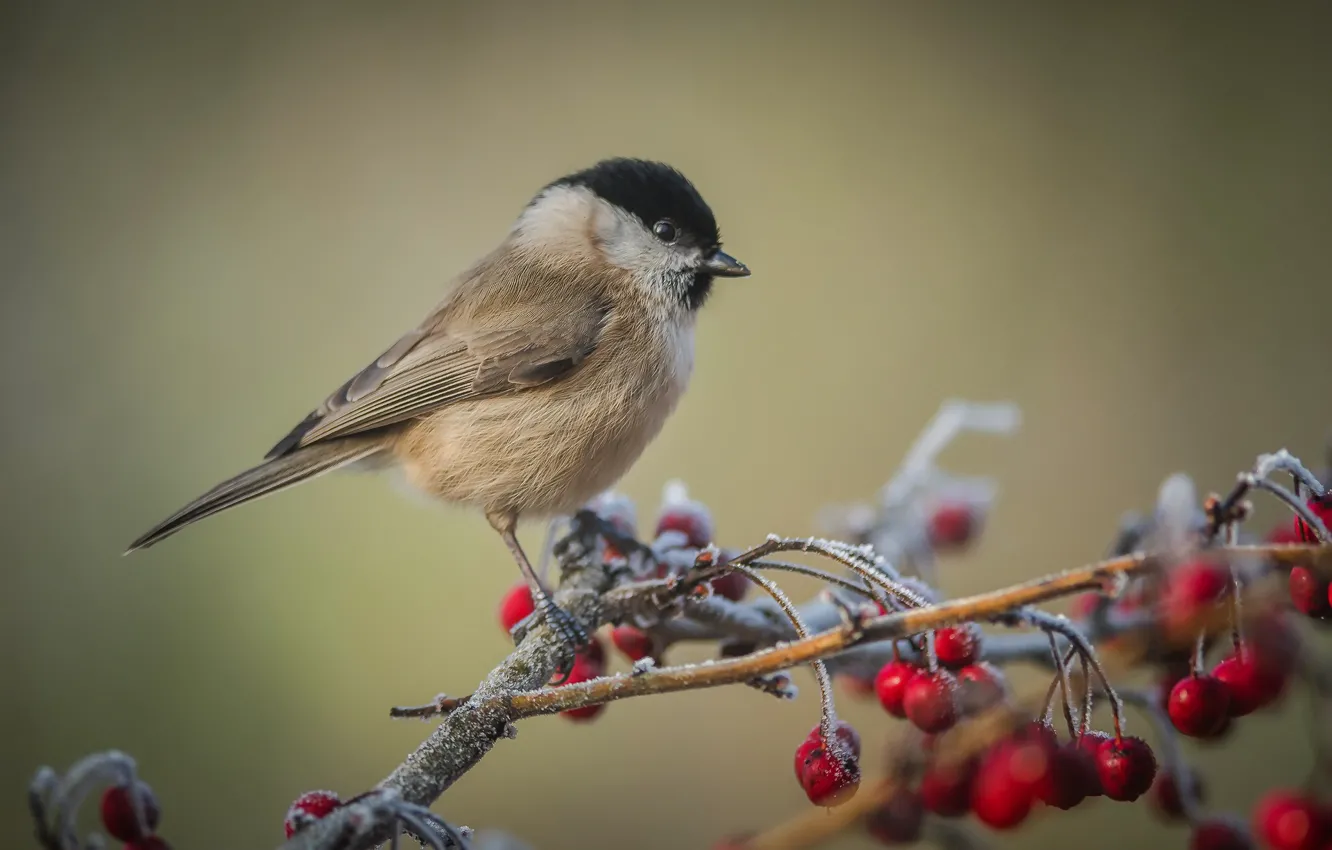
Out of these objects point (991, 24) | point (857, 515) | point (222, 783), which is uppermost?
point (991, 24)

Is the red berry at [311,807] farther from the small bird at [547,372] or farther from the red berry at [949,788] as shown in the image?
the small bird at [547,372]

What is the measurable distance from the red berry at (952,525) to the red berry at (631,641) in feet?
1.65

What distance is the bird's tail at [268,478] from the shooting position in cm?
129

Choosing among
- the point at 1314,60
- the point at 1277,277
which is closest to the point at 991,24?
the point at 1314,60

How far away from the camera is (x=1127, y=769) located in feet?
2.47

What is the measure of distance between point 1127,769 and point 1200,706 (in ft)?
0.28

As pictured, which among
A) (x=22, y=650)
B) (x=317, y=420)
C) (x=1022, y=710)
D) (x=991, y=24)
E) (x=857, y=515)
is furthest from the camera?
(x=991, y=24)

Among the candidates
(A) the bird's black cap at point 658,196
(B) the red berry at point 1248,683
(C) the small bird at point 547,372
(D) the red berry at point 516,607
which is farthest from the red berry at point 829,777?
(A) the bird's black cap at point 658,196

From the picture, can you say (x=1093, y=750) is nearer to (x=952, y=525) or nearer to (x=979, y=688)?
(x=979, y=688)

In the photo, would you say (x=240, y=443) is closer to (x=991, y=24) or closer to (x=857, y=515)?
(x=857, y=515)

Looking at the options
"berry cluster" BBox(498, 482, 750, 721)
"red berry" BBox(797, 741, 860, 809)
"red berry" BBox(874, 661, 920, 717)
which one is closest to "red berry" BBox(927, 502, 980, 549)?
"berry cluster" BBox(498, 482, 750, 721)

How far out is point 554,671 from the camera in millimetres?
997

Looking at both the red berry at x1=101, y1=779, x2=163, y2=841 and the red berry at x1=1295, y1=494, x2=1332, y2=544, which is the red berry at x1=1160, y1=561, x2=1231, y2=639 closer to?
the red berry at x1=1295, y1=494, x2=1332, y2=544

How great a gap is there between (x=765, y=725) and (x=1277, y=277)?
1.67 m
